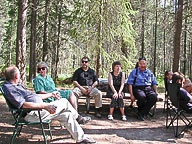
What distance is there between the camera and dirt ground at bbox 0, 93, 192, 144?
153 inches

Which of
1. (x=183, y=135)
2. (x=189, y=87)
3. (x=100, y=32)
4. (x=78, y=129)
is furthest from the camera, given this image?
(x=100, y=32)

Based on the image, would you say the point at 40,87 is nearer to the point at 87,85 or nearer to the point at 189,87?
the point at 87,85

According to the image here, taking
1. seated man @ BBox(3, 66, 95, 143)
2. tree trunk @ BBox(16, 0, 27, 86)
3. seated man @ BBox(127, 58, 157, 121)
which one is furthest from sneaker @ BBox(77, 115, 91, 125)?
tree trunk @ BBox(16, 0, 27, 86)

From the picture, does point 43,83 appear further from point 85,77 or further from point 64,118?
point 85,77

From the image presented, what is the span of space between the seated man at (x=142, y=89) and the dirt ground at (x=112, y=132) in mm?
347

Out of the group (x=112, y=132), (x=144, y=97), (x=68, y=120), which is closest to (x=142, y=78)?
(x=144, y=97)

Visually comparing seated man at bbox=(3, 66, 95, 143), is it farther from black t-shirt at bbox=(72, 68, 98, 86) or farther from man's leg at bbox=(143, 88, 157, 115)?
man's leg at bbox=(143, 88, 157, 115)

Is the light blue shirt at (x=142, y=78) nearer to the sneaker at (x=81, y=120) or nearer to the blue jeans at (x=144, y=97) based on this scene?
the blue jeans at (x=144, y=97)

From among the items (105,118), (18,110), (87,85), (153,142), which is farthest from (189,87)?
(18,110)

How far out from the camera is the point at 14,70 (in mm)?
3279

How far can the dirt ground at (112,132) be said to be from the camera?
3883 millimetres

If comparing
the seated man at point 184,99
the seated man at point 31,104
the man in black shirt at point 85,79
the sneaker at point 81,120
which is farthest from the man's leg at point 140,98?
the seated man at point 31,104

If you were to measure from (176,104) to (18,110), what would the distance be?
10.2ft

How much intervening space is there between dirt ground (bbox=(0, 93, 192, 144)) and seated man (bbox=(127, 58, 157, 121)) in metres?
0.35
